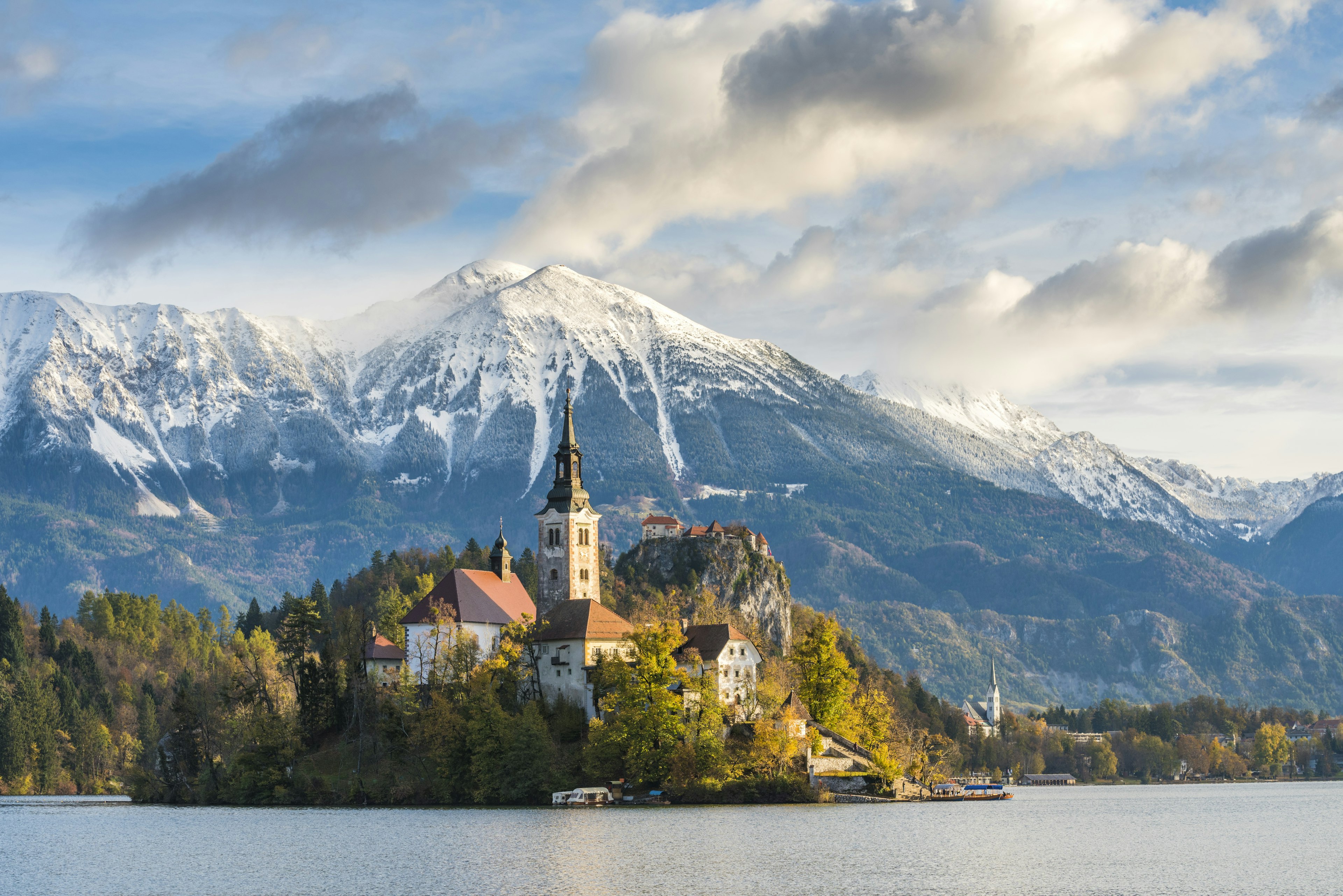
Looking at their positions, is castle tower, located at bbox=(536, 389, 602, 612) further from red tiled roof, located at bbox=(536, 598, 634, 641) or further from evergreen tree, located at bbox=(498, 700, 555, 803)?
evergreen tree, located at bbox=(498, 700, 555, 803)

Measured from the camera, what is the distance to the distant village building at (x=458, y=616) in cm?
14800

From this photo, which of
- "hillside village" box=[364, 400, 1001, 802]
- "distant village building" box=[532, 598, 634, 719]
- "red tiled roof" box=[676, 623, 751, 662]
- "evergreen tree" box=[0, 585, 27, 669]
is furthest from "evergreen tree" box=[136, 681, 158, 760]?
"red tiled roof" box=[676, 623, 751, 662]

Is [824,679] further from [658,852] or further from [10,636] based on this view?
[10,636]

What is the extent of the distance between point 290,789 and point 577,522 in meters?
38.0

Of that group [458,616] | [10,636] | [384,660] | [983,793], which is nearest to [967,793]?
[983,793]

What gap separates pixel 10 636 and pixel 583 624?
3476 inches

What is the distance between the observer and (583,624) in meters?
138

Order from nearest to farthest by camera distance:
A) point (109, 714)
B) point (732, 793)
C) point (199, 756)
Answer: point (732, 793)
point (199, 756)
point (109, 714)

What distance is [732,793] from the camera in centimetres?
12812

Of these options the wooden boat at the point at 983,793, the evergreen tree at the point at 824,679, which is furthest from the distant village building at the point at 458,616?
the wooden boat at the point at 983,793

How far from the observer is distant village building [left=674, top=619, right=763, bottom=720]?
134 m

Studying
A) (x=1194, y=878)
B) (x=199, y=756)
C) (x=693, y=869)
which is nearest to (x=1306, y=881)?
(x=1194, y=878)

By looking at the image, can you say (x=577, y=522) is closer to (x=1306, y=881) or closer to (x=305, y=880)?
(x=305, y=880)

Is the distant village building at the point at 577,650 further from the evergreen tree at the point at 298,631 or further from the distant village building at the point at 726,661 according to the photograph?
the evergreen tree at the point at 298,631
